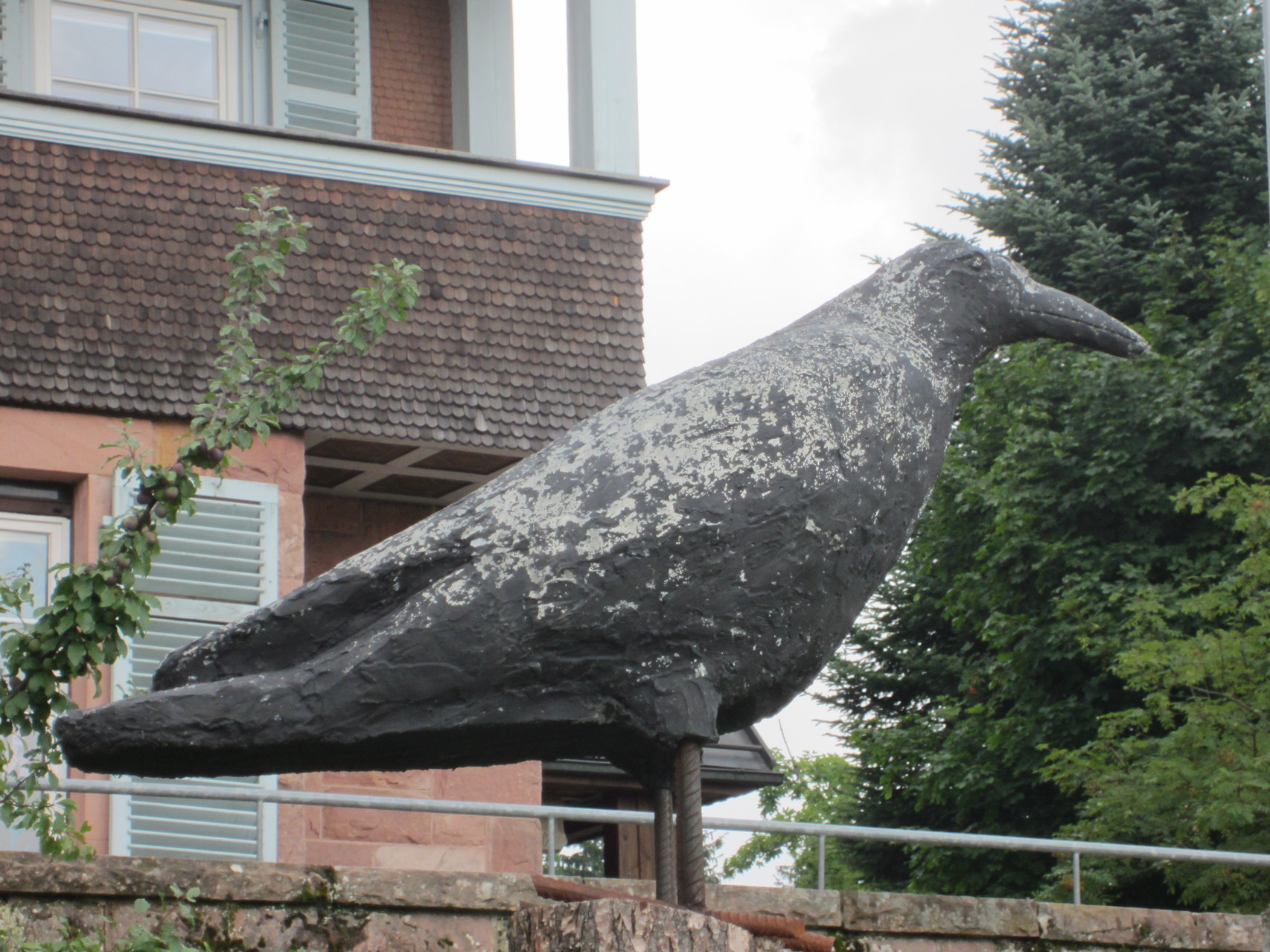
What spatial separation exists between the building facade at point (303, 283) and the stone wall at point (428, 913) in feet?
7.19

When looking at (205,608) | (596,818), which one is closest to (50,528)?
(205,608)

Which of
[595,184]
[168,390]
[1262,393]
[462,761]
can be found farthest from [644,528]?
[1262,393]

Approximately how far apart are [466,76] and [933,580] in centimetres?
1131

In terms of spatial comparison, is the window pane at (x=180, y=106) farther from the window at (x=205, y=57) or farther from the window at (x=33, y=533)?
the window at (x=33, y=533)

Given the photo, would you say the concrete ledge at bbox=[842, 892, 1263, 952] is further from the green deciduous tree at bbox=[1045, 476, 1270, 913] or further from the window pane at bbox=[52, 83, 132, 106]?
the green deciduous tree at bbox=[1045, 476, 1270, 913]

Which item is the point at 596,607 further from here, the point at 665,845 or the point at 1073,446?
the point at 1073,446

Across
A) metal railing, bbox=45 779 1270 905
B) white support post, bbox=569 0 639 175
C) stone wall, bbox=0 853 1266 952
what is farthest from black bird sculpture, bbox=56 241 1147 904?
white support post, bbox=569 0 639 175

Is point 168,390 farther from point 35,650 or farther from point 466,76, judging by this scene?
point 35,650

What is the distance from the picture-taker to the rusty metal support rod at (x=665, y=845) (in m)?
4.10

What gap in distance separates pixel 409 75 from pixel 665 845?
6.37 metres

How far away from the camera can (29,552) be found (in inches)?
319

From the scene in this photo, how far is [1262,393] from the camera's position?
15.6 m

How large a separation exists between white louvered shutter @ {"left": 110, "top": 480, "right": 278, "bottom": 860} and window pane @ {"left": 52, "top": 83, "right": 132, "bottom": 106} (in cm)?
209

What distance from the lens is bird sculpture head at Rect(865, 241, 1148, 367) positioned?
16.0 ft
